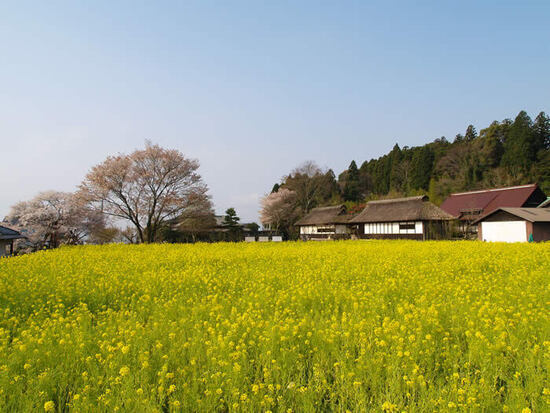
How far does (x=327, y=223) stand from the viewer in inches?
1615

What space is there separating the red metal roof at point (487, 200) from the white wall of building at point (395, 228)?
23.9 feet

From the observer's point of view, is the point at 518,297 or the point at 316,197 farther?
the point at 316,197

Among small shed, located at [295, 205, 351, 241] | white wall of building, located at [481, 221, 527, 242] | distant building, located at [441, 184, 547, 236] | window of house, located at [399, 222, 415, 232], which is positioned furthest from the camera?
small shed, located at [295, 205, 351, 241]

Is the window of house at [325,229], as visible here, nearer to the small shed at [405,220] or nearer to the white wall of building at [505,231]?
the small shed at [405,220]

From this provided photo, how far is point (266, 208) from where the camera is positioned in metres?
52.1

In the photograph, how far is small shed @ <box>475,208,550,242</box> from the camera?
22.8m

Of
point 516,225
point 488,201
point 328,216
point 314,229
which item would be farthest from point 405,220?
point 314,229

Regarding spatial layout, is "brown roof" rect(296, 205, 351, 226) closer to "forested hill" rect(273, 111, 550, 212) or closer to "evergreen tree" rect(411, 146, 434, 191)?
"forested hill" rect(273, 111, 550, 212)

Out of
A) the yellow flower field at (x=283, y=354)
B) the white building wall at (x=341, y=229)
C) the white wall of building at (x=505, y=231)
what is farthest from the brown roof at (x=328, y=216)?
the yellow flower field at (x=283, y=354)

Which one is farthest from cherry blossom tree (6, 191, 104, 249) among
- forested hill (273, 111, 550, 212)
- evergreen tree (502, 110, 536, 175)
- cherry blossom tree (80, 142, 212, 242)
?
evergreen tree (502, 110, 536, 175)

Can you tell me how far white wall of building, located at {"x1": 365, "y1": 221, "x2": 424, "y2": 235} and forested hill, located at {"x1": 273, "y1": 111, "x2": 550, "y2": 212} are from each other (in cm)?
1302

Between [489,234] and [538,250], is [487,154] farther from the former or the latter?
[538,250]

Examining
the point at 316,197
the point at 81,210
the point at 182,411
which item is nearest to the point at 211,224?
the point at 81,210

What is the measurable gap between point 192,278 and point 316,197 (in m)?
45.9
